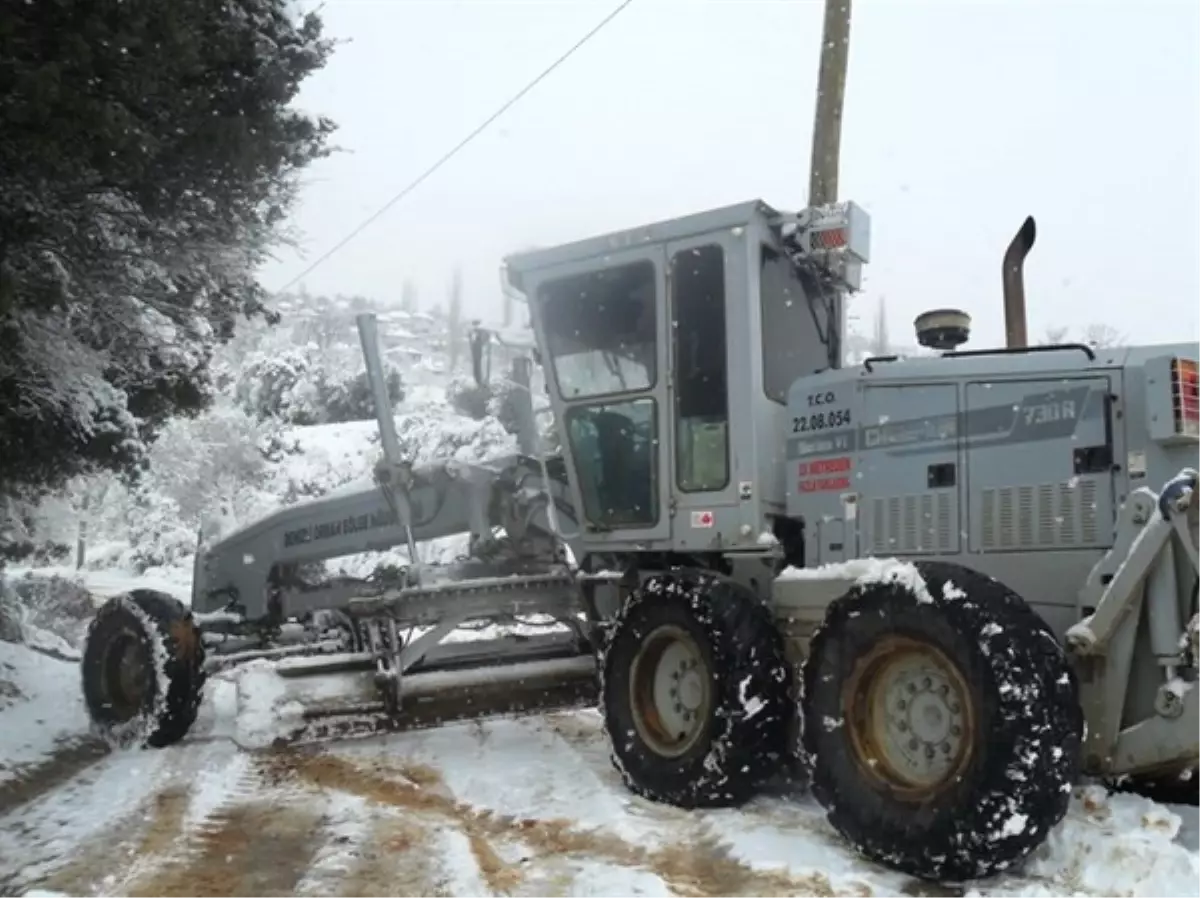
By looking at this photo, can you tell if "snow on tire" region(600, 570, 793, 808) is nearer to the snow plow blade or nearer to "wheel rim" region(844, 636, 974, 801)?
"wheel rim" region(844, 636, 974, 801)

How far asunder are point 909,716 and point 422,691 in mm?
3428

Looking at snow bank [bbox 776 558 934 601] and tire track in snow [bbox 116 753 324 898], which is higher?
snow bank [bbox 776 558 934 601]

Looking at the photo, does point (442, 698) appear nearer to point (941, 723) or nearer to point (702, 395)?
point (702, 395)

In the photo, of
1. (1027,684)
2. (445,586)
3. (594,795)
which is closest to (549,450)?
(445,586)

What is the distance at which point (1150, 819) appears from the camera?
4.44 meters

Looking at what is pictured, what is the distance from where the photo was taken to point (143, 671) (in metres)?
8.01

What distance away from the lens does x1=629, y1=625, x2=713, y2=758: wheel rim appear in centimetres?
591

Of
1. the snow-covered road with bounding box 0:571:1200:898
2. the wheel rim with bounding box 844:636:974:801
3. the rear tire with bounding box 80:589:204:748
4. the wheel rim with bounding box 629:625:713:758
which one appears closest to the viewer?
the snow-covered road with bounding box 0:571:1200:898

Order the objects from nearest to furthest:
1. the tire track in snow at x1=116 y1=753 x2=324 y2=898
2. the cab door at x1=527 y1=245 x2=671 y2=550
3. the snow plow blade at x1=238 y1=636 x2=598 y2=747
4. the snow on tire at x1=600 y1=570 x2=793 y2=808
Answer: the tire track in snow at x1=116 y1=753 x2=324 y2=898
the snow on tire at x1=600 y1=570 x2=793 y2=808
the cab door at x1=527 y1=245 x2=671 y2=550
the snow plow blade at x1=238 y1=636 x2=598 y2=747

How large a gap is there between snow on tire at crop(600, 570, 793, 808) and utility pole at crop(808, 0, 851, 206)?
7.40 m

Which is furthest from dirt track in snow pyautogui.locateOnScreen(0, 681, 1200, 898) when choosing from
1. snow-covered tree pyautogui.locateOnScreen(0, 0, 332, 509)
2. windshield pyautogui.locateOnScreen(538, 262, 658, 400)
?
snow-covered tree pyautogui.locateOnScreen(0, 0, 332, 509)

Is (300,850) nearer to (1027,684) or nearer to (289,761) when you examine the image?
(289,761)

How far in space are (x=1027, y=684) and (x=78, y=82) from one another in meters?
5.58

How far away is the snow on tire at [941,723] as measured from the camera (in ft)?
13.6
